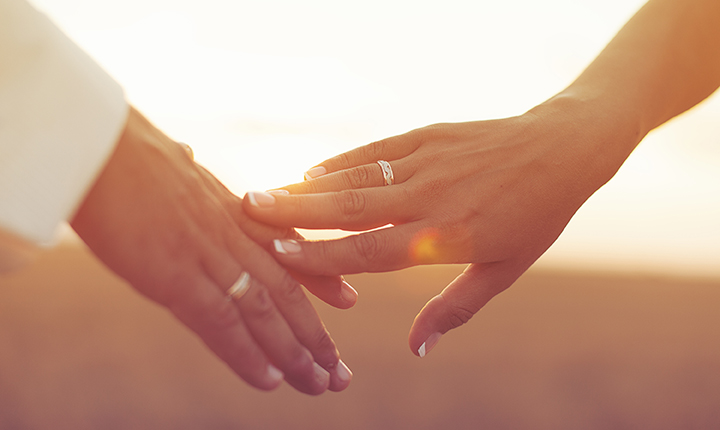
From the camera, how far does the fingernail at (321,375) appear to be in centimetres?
200

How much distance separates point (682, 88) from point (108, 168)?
2.73m

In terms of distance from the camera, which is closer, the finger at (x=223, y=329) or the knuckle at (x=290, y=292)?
the finger at (x=223, y=329)

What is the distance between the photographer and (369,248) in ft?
6.37

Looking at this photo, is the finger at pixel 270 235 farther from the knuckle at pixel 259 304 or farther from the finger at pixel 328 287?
the knuckle at pixel 259 304

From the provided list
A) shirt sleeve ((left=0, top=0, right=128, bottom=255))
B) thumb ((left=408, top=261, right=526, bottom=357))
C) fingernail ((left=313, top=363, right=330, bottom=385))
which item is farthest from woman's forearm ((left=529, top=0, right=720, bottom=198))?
shirt sleeve ((left=0, top=0, right=128, bottom=255))

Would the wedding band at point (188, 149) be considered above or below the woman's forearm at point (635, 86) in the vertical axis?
below

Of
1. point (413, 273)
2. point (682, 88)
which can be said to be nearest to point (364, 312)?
point (413, 273)

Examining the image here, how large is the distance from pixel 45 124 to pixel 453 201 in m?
1.49

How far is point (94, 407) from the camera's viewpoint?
8.25 meters

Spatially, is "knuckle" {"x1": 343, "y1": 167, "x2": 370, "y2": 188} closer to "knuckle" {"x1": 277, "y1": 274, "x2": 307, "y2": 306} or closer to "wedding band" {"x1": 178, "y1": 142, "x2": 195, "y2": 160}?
"knuckle" {"x1": 277, "y1": 274, "x2": 307, "y2": 306}

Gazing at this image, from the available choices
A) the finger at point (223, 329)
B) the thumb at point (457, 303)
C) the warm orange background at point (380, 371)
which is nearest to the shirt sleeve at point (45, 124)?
the finger at point (223, 329)

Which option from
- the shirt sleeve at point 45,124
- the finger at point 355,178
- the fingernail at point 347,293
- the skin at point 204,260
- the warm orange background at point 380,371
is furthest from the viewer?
the warm orange background at point 380,371

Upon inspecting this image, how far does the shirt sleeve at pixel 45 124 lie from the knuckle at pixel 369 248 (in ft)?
3.22

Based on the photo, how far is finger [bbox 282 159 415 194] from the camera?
2.06 meters
